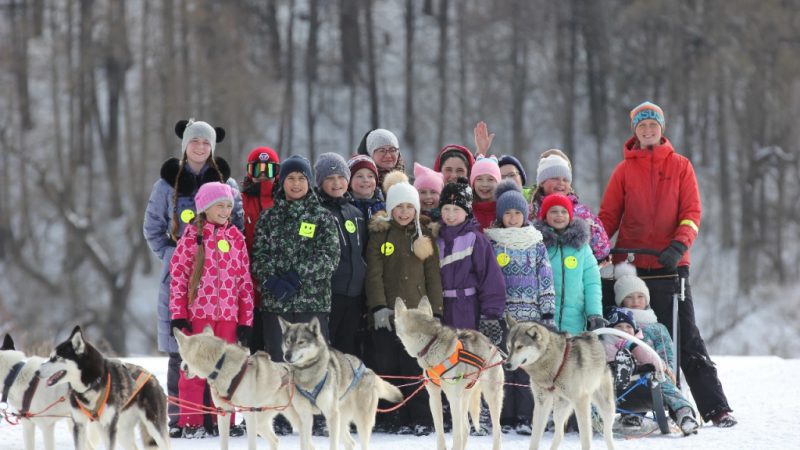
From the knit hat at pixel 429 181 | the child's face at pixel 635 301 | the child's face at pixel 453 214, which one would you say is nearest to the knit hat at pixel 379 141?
the knit hat at pixel 429 181

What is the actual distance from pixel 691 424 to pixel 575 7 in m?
24.8

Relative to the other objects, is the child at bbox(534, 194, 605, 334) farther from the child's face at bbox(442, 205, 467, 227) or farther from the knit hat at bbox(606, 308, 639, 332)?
the child's face at bbox(442, 205, 467, 227)

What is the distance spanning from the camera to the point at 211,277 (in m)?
6.48

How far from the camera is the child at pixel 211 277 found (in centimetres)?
646

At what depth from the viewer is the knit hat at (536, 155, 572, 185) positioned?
7.56 metres

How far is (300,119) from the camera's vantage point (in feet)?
96.2

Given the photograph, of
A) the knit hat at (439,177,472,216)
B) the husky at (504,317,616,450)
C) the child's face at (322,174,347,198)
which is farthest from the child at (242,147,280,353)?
the husky at (504,317,616,450)

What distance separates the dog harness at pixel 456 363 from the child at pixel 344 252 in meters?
1.39

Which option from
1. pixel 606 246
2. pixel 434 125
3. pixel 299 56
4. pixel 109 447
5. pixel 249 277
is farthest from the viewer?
pixel 299 56

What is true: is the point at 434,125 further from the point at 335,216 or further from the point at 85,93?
the point at 335,216

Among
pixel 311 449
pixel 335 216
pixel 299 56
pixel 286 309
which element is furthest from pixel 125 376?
pixel 299 56

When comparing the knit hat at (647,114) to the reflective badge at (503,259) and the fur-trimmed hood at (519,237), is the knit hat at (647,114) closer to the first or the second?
the fur-trimmed hood at (519,237)

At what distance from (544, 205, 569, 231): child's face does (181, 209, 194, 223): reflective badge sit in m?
2.41

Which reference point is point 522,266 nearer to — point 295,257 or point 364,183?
point 364,183
